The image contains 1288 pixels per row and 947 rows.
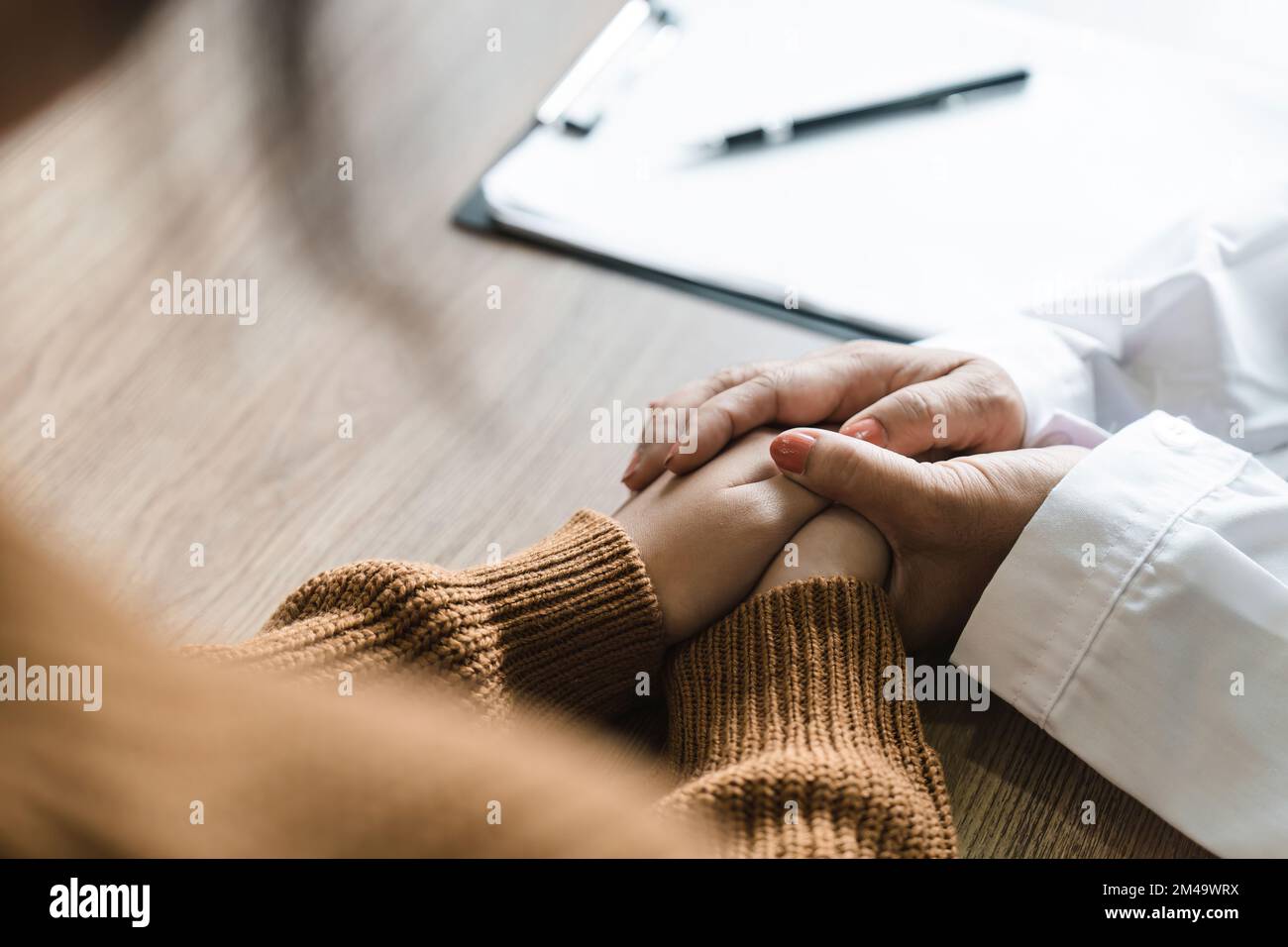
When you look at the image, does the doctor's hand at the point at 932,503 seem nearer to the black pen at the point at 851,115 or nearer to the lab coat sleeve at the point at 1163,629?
the lab coat sleeve at the point at 1163,629

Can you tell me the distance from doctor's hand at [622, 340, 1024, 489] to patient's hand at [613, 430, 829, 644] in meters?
0.03

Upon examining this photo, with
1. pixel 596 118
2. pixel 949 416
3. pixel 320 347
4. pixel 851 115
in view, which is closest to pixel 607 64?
pixel 596 118

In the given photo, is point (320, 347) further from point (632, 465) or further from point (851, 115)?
point (851, 115)

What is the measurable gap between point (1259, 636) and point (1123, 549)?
0.06 metres

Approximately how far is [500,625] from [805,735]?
0.14 meters

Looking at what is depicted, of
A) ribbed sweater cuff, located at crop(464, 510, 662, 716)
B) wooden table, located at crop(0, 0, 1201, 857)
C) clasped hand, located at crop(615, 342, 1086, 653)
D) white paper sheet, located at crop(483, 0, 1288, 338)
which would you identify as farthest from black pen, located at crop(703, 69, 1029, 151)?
ribbed sweater cuff, located at crop(464, 510, 662, 716)

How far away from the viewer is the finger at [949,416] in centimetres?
51

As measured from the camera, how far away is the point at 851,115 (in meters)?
0.74

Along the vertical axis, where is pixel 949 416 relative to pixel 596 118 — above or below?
below

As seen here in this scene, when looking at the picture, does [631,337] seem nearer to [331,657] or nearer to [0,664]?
[331,657]

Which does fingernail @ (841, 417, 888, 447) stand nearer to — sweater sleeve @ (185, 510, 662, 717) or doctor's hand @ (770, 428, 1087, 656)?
doctor's hand @ (770, 428, 1087, 656)

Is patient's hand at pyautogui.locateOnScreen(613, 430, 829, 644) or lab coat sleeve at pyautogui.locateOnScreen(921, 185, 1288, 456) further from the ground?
lab coat sleeve at pyautogui.locateOnScreen(921, 185, 1288, 456)

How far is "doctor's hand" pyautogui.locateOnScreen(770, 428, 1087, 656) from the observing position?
471 mm

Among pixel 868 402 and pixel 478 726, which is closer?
pixel 478 726
